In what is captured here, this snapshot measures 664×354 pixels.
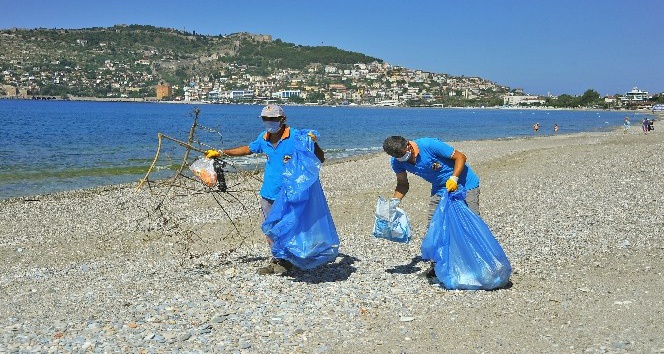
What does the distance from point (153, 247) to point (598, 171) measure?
423 inches

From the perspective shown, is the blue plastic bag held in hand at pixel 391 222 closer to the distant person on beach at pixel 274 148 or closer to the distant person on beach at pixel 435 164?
the distant person on beach at pixel 435 164

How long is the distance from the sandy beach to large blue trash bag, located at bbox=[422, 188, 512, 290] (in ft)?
0.48

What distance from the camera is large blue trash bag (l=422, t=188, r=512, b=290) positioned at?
6.40 m

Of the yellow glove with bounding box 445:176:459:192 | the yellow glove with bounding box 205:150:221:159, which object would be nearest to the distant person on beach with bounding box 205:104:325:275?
the yellow glove with bounding box 205:150:221:159

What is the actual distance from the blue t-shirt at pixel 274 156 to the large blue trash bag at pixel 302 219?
9 cm

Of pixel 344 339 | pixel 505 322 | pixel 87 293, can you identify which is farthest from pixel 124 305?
pixel 505 322

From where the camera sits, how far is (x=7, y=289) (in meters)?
7.45

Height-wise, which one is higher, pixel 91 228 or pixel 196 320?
pixel 196 320

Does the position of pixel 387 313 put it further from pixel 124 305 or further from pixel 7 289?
pixel 7 289

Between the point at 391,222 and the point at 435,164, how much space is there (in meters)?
0.81

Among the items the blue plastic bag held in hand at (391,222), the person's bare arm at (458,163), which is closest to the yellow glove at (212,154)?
the blue plastic bag held in hand at (391,222)

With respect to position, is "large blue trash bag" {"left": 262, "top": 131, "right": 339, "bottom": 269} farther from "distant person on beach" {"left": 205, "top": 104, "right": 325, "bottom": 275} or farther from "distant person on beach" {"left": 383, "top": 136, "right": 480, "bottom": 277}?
"distant person on beach" {"left": 383, "top": 136, "right": 480, "bottom": 277}

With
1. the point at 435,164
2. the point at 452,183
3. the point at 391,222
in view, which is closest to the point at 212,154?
the point at 391,222

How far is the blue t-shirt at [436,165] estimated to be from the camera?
257 inches
